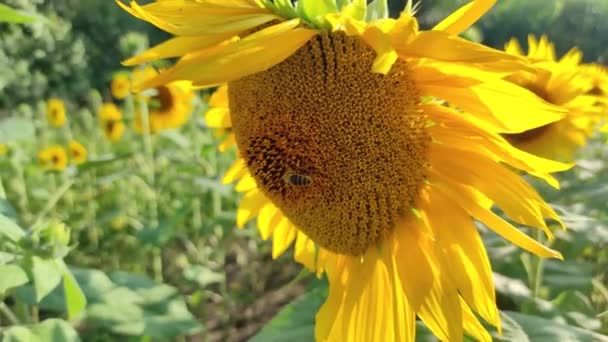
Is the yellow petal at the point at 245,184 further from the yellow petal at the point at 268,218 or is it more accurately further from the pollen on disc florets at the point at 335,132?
the pollen on disc florets at the point at 335,132

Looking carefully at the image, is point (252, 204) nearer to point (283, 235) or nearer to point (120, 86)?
point (283, 235)

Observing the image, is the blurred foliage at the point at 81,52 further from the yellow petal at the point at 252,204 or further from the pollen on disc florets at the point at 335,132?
the pollen on disc florets at the point at 335,132

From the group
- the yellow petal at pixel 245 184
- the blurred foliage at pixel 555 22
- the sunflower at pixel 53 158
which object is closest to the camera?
the yellow petal at pixel 245 184

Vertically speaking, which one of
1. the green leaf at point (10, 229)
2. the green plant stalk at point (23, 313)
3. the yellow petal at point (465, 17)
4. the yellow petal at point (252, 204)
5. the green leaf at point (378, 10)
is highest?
the green leaf at point (378, 10)

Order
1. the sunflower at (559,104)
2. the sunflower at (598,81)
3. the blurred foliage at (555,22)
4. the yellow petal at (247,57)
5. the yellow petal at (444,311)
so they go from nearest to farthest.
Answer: the yellow petal at (247,57)
the yellow petal at (444,311)
the sunflower at (559,104)
the sunflower at (598,81)
the blurred foliage at (555,22)

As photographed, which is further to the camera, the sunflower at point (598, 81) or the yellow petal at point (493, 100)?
the sunflower at point (598, 81)

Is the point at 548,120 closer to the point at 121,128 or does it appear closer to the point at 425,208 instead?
the point at 425,208

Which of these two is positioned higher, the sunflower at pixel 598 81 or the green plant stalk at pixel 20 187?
the sunflower at pixel 598 81

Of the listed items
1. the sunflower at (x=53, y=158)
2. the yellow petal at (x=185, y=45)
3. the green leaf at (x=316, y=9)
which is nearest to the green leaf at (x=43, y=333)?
the yellow petal at (x=185, y=45)
